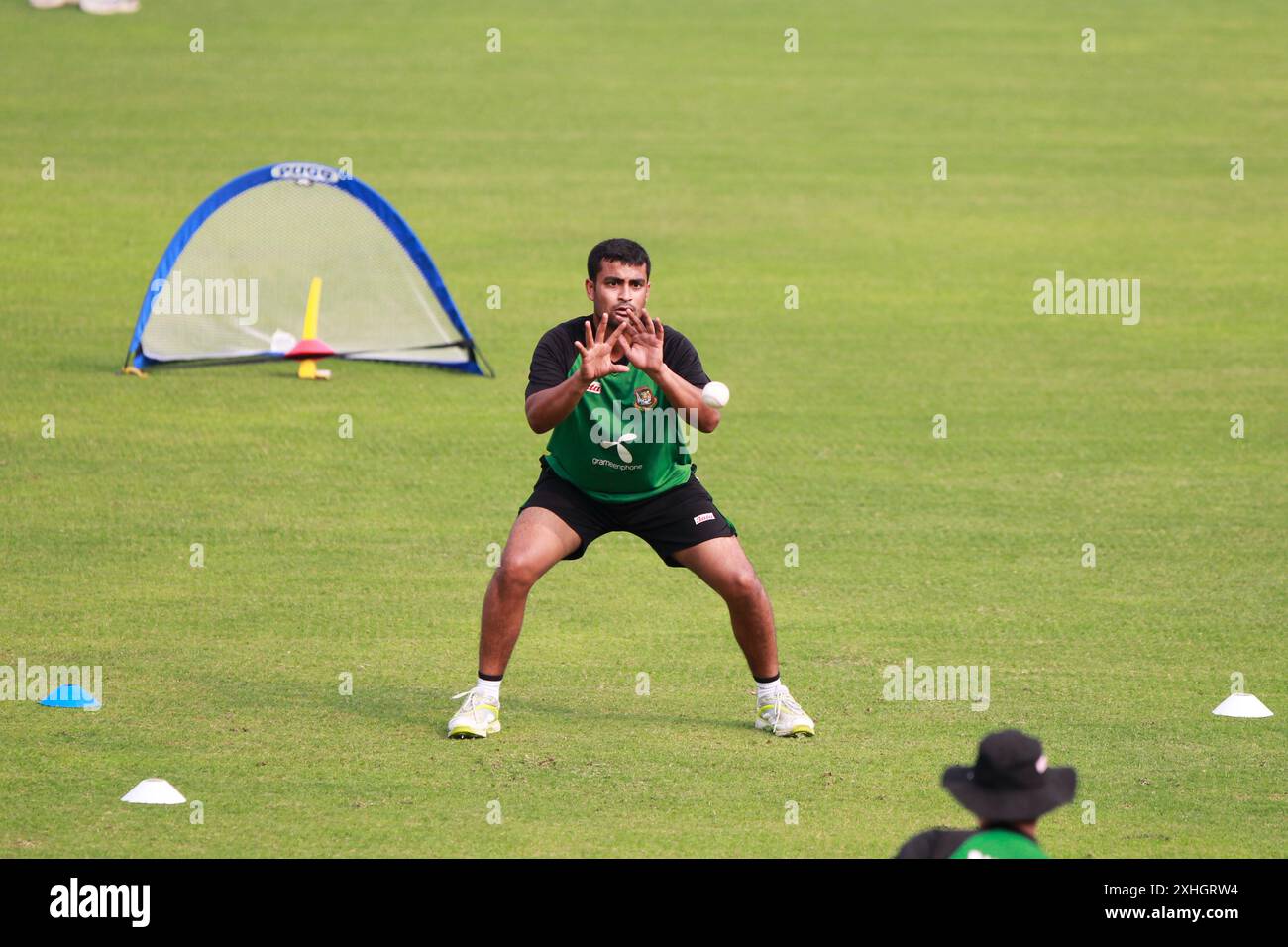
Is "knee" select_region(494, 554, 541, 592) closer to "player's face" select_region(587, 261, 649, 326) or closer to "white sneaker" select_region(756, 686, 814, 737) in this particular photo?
"player's face" select_region(587, 261, 649, 326)

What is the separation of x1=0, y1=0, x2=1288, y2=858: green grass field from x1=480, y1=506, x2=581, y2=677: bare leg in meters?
0.46

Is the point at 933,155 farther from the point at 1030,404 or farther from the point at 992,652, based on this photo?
the point at 992,652

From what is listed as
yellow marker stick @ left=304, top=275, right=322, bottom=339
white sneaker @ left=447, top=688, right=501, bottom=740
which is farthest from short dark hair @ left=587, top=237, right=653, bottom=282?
yellow marker stick @ left=304, top=275, right=322, bottom=339

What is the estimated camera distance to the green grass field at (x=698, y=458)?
8.41 m

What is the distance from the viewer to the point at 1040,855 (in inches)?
200

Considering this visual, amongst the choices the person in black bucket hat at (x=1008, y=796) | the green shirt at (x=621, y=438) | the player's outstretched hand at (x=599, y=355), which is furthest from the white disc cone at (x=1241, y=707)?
the person in black bucket hat at (x=1008, y=796)

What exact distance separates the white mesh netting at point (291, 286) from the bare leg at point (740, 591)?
921cm

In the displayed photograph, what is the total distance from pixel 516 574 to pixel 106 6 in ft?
95.5

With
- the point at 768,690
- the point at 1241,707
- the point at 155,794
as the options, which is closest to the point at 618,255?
the point at 768,690

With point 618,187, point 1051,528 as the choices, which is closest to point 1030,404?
point 1051,528

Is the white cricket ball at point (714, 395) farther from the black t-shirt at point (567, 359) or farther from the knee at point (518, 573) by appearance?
the knee at point (518, 573)

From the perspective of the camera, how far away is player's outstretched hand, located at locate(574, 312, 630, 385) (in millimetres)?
8219

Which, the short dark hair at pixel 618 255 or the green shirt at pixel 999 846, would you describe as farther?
the short dark hair at pixel 618 255

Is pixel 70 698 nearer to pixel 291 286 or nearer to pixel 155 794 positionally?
pixel 155 794
